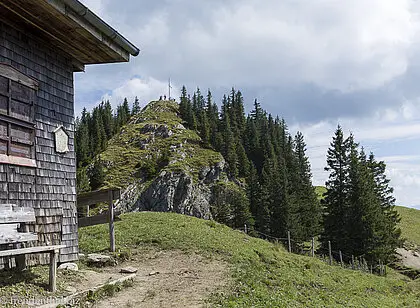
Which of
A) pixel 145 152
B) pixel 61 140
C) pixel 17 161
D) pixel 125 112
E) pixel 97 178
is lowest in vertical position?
pixel 17 161

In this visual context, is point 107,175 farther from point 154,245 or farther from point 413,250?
point 154,245

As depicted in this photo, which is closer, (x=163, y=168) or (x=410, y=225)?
(x=410, y=225)

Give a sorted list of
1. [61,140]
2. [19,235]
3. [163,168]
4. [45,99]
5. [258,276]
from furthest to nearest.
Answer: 1. [163,168]
2. [258,276]
3. [61,140]
4. [45,99]
5. [19,235]

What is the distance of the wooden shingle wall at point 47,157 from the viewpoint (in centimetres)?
883

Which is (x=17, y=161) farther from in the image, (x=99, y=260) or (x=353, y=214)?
(x=353, y=214)

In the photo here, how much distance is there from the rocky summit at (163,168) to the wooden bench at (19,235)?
60.9 meters

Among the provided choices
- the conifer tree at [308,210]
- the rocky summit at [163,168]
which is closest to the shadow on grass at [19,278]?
the conifer tree at [308,210]

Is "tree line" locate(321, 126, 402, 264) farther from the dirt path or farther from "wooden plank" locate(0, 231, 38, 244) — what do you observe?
"wooden plank" locate(0, 231, 38, 244)

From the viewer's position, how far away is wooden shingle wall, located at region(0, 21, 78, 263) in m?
8.83

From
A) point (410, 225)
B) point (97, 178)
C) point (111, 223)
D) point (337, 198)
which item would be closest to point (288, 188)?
point (337, 198)

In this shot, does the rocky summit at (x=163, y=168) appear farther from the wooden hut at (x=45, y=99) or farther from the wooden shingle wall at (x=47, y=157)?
the wooden hut at (x=45, y=99)

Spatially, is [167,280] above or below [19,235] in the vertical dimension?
below

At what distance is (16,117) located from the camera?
29.4 ft

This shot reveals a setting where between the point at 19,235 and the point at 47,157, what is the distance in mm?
2364
